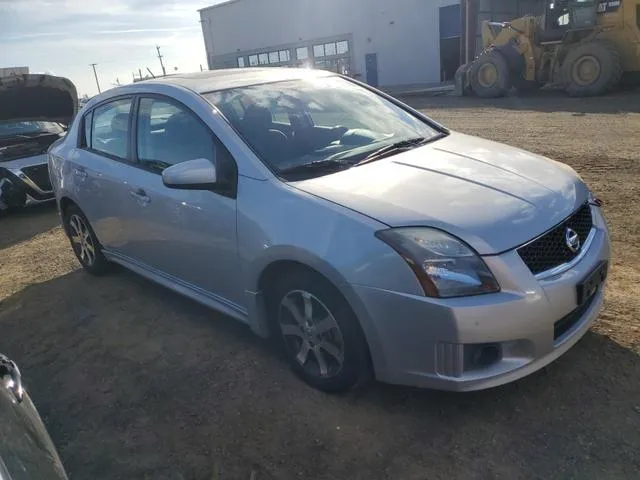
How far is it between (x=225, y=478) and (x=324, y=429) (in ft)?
1.69

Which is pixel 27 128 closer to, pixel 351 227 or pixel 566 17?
pixel 351 227

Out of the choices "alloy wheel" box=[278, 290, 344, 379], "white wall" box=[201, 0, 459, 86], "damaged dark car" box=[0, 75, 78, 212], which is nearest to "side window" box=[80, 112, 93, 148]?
"alloy wheel" box=[278, 290, 344, 379]

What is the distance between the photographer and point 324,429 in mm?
2703

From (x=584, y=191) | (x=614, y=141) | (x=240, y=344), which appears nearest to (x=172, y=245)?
(x=240, y=344)

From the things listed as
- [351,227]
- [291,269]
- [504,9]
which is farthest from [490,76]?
[351,227]

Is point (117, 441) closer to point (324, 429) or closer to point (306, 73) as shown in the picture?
point (324, 429)

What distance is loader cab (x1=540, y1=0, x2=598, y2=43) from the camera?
15.7m

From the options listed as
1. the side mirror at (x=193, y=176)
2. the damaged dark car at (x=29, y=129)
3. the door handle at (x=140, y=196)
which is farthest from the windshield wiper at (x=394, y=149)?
the damaged dark car at (x=29, y=129)

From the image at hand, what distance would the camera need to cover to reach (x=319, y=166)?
3049 mm

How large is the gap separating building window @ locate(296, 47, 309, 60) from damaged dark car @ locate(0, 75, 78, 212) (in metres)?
29.1

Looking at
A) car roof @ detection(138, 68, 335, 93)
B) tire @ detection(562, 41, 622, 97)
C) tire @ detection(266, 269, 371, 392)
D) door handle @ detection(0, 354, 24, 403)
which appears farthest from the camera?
tire @ detection(562, 41, 622, 97)

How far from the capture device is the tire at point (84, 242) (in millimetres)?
4805

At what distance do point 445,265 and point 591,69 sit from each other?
1561 cm

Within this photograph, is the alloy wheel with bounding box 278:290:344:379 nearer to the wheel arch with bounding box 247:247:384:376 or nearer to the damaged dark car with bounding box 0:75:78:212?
the wheel arch with bounding box 247:247:384:376
